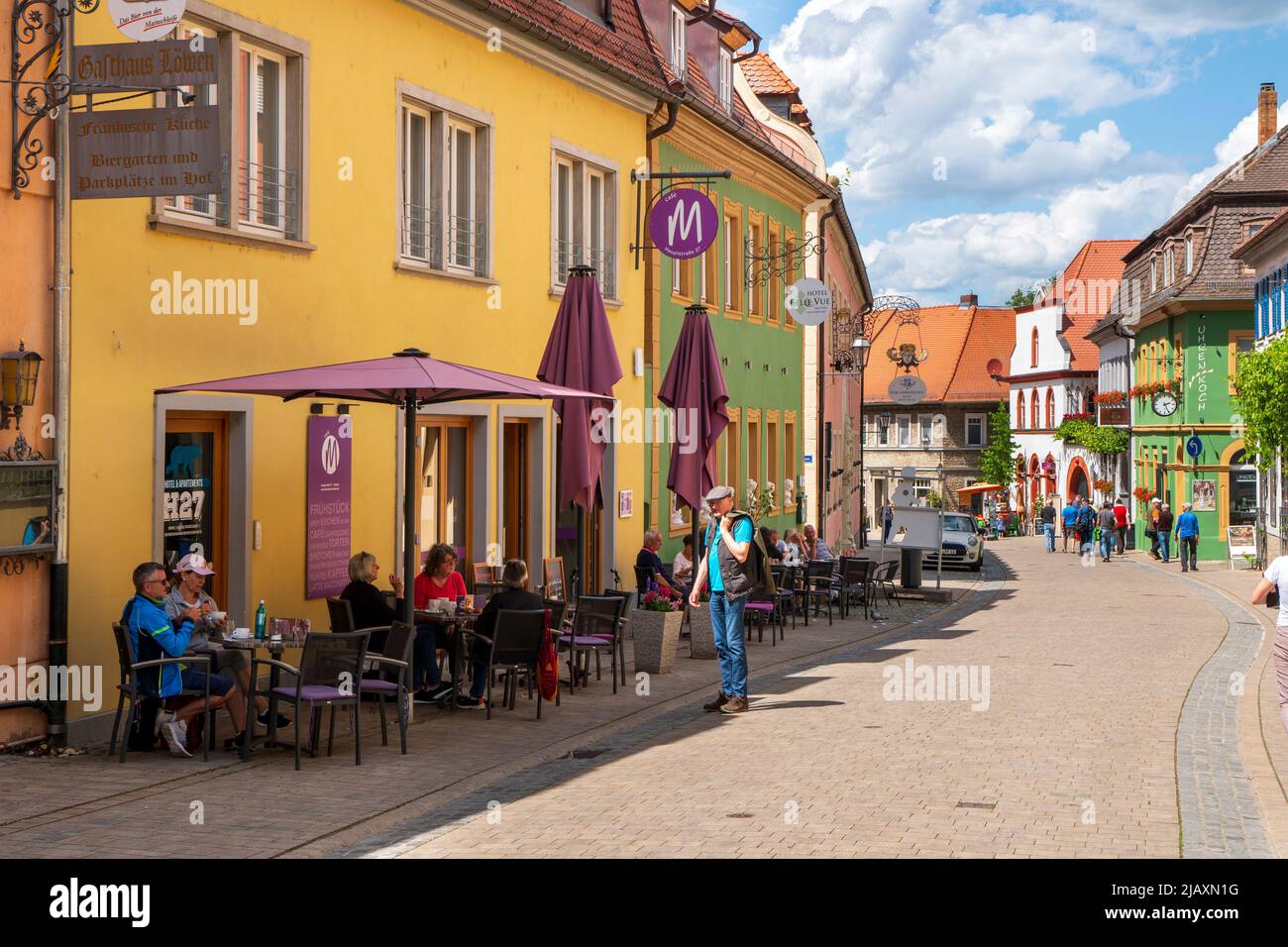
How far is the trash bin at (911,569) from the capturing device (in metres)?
29.9

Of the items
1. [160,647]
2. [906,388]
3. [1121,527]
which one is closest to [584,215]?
[160,647]

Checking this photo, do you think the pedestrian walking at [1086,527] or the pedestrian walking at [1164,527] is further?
the pedestrian walking at [1086,527]

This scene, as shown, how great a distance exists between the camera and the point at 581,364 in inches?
606

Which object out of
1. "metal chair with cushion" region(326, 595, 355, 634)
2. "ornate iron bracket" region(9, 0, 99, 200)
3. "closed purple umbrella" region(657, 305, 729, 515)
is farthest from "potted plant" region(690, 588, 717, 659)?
"ornate iron bracket" region(9, 0, 99, 200)

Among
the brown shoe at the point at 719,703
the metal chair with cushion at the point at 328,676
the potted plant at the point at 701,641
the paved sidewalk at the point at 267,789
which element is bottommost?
the paved sidewalk at the point at 267,789

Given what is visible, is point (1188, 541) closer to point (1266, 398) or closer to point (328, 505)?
point (1266, 398)

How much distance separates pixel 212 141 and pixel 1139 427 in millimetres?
52091

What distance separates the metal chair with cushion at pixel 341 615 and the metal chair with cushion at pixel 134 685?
69.7 inches

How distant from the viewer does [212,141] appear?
10133mm

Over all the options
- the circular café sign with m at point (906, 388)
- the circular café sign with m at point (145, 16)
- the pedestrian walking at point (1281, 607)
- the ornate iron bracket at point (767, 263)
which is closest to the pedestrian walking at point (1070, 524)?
the circular café sign with m at point (906, 388)

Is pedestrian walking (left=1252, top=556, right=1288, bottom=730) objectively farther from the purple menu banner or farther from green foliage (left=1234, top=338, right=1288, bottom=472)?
green foliage (left=1234, top=338, right=1288, bottom=472)

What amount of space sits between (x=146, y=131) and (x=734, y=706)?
6308 millimetres

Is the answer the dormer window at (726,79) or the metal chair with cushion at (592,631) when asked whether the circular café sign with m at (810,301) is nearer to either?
the dormer window at (726,79)

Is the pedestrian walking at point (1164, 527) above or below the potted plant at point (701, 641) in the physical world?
above
